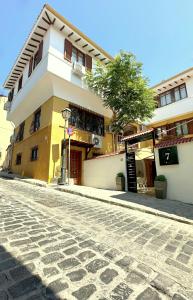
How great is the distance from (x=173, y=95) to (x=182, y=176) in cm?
1314

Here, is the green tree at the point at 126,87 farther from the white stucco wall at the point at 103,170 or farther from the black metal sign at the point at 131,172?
the black metal sign at the point at 131,172

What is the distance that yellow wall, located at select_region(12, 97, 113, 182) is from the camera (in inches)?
492

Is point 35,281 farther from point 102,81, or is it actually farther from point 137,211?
point 102,81

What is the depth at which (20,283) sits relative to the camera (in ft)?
6.71

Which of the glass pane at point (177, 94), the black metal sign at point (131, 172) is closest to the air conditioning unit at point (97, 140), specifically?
the black metal sign at point (131, 172)

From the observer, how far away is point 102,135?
16281 millimetres

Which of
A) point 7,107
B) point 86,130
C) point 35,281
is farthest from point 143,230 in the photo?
point 7,107

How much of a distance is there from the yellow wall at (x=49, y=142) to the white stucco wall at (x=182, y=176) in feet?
23.4

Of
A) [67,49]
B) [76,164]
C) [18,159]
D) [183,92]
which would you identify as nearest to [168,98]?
[183,92]

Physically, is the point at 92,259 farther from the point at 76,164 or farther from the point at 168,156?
the point at 76,164

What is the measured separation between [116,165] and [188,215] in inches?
244

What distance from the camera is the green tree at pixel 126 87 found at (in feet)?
44.7

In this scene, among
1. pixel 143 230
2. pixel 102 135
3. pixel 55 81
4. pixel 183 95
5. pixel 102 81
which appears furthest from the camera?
pixel 183 95

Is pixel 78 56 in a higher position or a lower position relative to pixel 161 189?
higher
